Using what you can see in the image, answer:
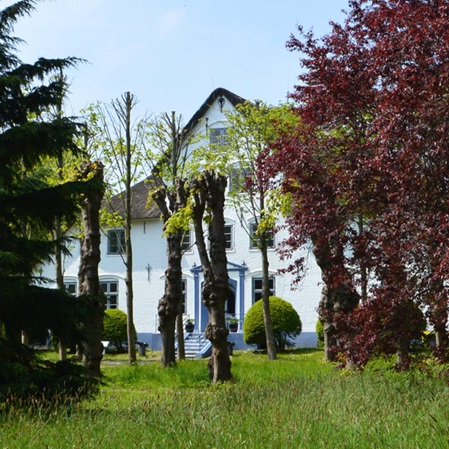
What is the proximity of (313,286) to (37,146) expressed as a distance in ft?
81.1

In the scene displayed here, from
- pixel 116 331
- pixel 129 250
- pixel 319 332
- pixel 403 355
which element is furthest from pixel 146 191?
pixel 403 355

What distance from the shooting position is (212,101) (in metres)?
36.8

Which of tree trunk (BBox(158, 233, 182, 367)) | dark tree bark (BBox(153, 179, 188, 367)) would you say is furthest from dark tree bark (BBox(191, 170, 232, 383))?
tree trunk (BBox(158, 233, 182, 367))

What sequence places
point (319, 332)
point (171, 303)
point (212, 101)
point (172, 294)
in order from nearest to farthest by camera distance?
point (171, 303), point (172, 294), point (319, 332), point (212, 101)

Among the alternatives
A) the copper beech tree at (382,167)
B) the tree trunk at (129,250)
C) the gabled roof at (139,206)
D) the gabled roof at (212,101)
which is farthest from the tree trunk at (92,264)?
the gabled roof at (139,206)

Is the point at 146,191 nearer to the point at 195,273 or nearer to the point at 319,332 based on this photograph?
the point at 195,273

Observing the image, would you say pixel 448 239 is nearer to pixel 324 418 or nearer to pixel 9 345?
pixel 324 418

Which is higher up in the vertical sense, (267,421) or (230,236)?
(230,236)

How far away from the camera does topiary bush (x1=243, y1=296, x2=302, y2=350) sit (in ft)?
101

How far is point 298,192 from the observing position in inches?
535

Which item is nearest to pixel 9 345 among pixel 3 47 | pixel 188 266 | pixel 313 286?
pixel 3 47

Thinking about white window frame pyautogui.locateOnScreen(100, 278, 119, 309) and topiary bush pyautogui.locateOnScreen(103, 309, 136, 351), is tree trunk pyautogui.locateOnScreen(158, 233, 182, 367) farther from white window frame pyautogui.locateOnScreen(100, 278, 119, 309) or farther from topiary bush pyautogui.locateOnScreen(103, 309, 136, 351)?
white window frame pyautogui.locateOnScreen(100, 278, 119, 309)

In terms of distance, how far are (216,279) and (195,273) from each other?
2140 centimetres

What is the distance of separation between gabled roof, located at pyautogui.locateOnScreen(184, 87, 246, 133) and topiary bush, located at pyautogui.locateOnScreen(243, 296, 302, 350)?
9496mm
